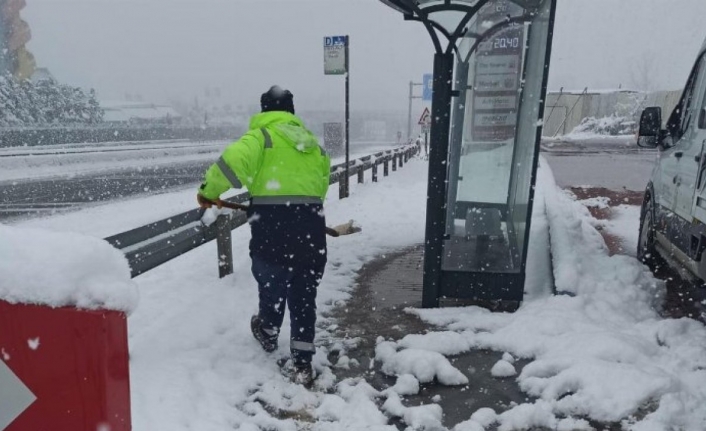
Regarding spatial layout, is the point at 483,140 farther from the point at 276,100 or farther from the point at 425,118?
the point at 425,118

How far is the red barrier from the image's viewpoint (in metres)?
1.32

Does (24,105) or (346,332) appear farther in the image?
(24,105)

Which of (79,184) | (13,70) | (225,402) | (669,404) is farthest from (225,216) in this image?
(13,70)

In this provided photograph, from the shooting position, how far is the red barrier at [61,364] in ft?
4.34

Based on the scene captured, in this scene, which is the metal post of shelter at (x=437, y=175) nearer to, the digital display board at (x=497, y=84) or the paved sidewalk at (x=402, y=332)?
the paved sidewalk at (x=402, y=332)

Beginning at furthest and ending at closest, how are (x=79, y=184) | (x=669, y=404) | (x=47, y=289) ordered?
1. (x=79, y=184)
2. (x=669, y=404)
3. (x=47, y=289)

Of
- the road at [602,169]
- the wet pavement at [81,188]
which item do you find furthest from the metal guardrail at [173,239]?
the road at [602,169]

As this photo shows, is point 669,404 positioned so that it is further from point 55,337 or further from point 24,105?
point 24,105

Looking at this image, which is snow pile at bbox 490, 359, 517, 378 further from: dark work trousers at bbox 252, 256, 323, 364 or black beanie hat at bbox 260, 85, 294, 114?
black beanie hat at bbox 260, 85, 294, 114

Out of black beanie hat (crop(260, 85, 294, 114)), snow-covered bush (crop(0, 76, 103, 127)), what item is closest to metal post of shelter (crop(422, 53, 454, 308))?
black beanie hat (crop(260, 85, 294, 114))

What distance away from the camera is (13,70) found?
1439 inches

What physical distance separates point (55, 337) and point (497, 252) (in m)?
4.79

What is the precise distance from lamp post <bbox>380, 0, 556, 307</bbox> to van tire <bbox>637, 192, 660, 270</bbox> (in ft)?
4.94

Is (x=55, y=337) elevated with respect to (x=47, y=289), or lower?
lower
